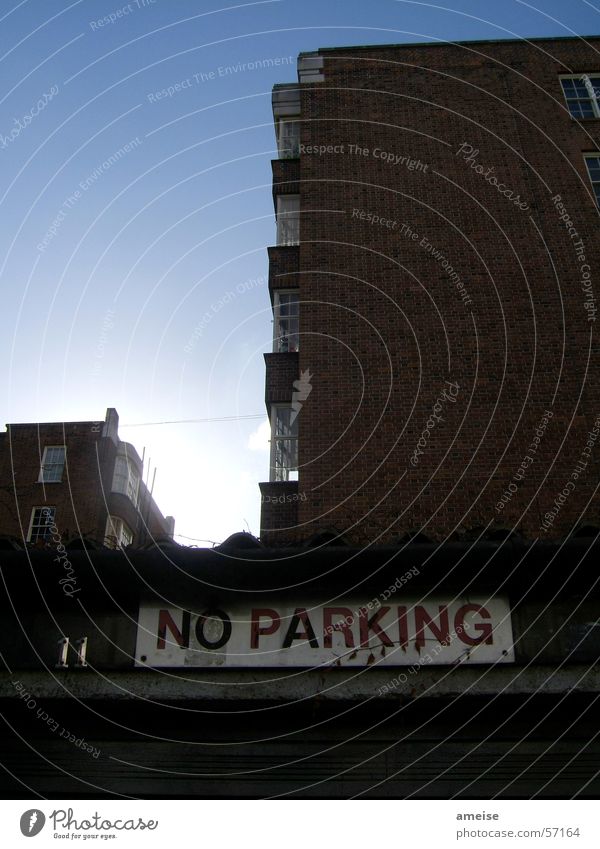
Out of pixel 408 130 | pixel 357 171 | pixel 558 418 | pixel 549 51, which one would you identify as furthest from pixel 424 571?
pixel 549 51

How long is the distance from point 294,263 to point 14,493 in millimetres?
20128

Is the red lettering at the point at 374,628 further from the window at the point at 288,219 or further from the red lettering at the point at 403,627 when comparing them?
the window at the point at 288,219

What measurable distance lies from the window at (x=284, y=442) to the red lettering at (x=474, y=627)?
5.65m

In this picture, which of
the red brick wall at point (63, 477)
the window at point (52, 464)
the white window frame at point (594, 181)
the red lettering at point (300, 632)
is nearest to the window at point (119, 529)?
the red brick wall at point (63, 477)

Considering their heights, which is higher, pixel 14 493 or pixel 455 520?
pixel 14 493

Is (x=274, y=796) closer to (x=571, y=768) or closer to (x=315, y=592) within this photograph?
(x=315, y=592)

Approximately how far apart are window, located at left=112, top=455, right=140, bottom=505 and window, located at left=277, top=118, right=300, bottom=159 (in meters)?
19.9

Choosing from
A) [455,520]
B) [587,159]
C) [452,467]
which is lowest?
[455,520]

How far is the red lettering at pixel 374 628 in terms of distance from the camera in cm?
970

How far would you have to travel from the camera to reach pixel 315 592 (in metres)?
10.0

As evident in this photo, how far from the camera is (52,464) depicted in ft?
111

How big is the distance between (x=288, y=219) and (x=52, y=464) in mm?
20314

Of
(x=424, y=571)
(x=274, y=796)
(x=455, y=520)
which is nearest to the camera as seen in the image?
(x=274, y=796)
